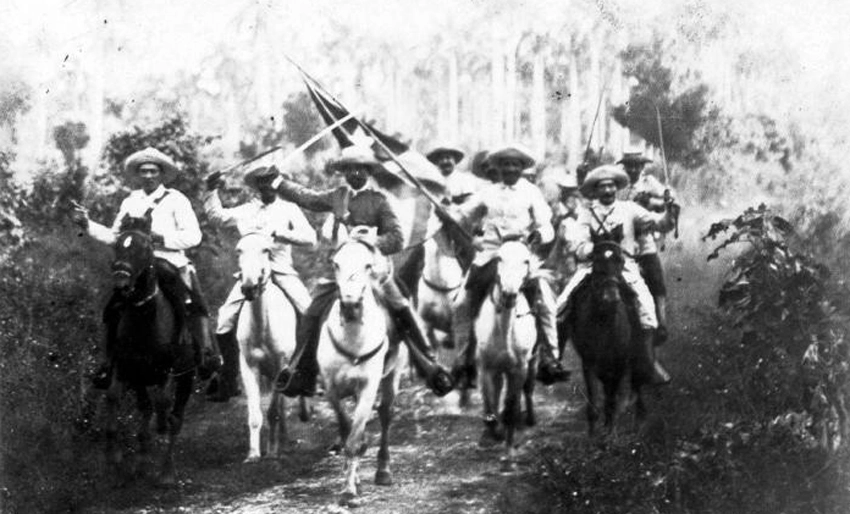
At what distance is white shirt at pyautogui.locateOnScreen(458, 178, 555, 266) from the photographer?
6434mm

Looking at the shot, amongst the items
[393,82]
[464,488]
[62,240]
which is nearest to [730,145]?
[393,82]

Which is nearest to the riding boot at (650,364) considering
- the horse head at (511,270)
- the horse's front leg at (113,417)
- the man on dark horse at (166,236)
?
the horse head at (511,270)

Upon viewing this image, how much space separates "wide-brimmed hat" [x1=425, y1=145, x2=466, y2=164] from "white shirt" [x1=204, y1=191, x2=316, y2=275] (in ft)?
2.63

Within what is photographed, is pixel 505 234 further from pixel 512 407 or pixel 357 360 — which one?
pixel 357 360

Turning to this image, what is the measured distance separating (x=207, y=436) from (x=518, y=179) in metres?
2.31

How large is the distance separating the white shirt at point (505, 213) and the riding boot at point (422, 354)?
50 centimetres

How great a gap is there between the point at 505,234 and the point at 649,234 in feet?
2.79

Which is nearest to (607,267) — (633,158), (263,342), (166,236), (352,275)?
(633,158)

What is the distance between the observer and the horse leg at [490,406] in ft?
20.8

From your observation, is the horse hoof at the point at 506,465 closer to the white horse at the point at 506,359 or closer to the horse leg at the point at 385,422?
the white horse at the point at 506,359

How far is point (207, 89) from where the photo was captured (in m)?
6.65

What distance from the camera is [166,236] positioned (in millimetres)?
6543

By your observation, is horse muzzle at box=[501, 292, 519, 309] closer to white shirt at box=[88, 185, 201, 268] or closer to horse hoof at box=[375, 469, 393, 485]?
horse hoof at box=[375, 469, 393, 485]

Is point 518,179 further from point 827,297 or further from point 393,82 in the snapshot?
point 827,297
